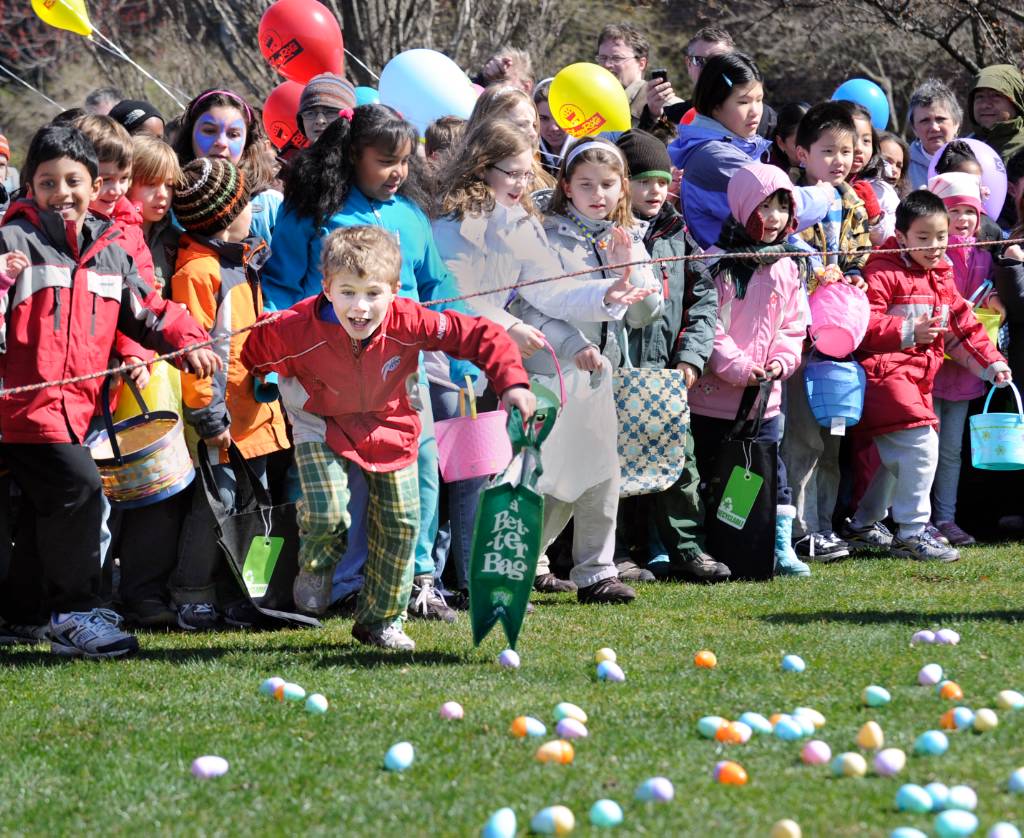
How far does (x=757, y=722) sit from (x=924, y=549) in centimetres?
411

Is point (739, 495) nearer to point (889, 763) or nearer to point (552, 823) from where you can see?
point (889, 763)

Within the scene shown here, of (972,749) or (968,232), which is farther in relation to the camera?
(968,232)

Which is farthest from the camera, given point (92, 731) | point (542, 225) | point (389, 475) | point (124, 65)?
point (124, 65)

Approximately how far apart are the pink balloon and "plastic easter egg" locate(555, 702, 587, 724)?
18.6 feet

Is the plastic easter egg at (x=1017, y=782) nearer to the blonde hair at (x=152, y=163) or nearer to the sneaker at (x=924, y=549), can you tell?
the blonde hair at (x=152, y=163)

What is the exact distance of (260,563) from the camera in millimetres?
6426

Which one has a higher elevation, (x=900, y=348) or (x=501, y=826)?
(x=900, y=348)

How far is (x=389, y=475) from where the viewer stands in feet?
19.3

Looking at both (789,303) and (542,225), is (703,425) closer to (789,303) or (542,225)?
(789,303)

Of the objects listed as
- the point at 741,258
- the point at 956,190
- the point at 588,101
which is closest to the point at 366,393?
the point at 741,258

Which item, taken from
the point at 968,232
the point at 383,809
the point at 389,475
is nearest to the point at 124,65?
the point at 968,232

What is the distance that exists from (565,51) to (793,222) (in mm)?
14005

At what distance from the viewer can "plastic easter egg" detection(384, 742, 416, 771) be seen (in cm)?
428

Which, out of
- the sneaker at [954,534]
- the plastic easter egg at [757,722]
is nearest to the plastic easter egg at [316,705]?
the plastic easter egg at [757,722]
